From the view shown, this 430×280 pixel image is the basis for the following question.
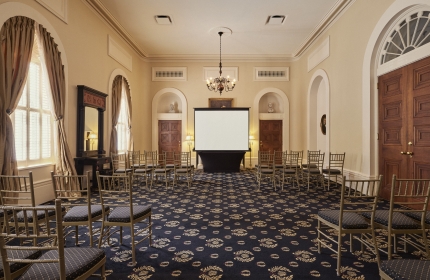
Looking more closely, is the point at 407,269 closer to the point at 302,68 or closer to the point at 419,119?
the point at 419,119

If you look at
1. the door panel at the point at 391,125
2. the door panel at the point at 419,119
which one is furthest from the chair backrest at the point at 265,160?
the door panel at the point at 419,119

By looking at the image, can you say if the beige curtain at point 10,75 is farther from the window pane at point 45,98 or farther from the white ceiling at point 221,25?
the white ceiling at point 221,25

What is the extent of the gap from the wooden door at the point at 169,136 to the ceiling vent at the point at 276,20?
5106 millimetres

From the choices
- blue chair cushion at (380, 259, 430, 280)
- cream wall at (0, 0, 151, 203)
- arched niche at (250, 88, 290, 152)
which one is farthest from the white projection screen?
blue chair cushion at (380, 259, 430, 280)

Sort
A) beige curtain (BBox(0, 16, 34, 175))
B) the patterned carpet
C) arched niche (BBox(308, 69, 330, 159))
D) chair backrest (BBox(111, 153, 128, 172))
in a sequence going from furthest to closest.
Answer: arched niche (BBox(308, 69, 330, 159)) → chair backrest (BBox(111, 153, 128, 172)) → beige curtain (BBox(0, 16, 34, 175)) → the patterned carpet

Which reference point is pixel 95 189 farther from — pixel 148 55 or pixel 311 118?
pixel 311 118

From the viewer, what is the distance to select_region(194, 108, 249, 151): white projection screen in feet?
31.6

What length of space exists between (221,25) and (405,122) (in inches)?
208

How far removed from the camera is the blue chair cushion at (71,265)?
1.52 m

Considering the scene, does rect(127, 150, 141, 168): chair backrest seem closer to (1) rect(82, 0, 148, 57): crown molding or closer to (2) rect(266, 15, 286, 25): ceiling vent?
(1) rect(82, 0, 148, 57): crown molding

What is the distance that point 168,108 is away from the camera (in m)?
10.9

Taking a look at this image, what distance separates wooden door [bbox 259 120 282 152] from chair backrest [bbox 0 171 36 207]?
26.2ft

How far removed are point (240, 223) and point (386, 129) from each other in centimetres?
349

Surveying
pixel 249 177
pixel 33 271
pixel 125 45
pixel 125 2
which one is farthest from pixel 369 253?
pixel 125 45
